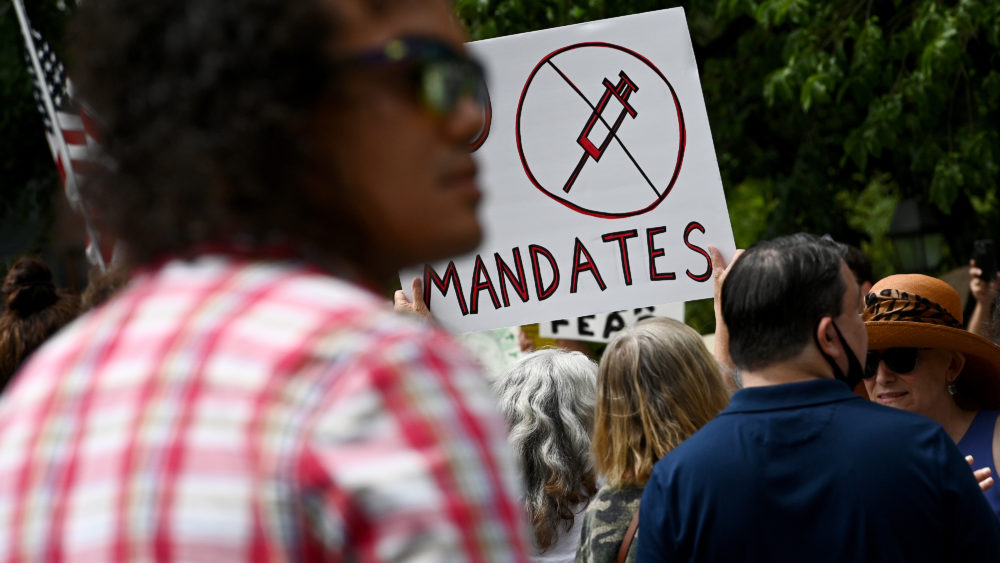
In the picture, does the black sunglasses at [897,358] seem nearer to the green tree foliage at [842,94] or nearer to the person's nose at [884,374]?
the person's nose at [884,374]

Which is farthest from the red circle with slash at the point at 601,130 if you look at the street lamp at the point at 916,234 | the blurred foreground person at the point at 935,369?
the street lamp at the point at 916,234

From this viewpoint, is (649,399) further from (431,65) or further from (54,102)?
(54,102)

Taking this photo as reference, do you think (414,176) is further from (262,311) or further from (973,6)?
(973,6)

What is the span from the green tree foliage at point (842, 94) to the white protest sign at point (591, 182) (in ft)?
8.81

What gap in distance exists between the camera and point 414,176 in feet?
2.60

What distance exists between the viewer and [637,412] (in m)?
2.66

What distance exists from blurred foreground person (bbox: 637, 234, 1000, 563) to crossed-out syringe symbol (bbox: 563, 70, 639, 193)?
146 centimetres

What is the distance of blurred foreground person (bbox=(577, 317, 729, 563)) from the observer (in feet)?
8.52

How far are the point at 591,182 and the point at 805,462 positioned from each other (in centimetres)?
180

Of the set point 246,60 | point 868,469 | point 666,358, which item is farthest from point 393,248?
point 666,358

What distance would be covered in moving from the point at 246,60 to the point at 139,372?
0.70 feet

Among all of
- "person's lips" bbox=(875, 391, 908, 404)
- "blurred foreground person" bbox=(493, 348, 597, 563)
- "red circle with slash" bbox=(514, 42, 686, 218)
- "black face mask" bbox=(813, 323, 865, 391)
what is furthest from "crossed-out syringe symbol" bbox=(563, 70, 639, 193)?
"black face mask" bbox=(813, 323, 865, 391)

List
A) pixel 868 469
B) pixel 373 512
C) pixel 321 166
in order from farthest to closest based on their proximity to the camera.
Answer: pixel 868 469
pixel 321 166
pixel 373 512

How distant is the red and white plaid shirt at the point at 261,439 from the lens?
25.8 inches
